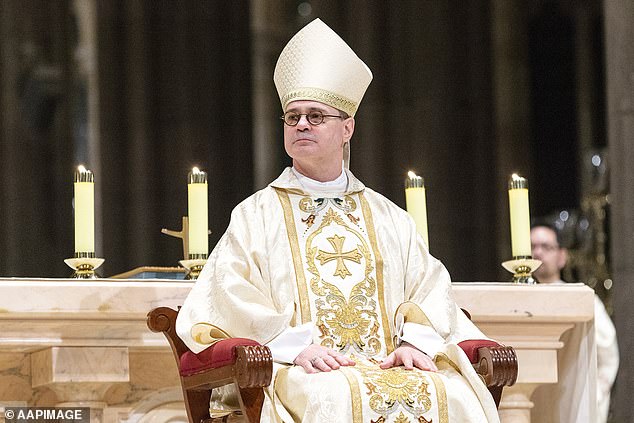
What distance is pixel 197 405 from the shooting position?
199 inches

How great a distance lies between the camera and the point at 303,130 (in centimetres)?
526

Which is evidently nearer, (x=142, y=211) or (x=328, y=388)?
(x=328, y=388)

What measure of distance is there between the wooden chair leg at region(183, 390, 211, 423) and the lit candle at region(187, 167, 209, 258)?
0.75 metres

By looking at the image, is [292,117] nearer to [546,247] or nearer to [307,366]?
[307,366]

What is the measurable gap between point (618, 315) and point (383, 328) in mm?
3947

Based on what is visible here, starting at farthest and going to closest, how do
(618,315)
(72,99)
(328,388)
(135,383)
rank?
(72,99)
(618,315)
(135,383)
(328,388)

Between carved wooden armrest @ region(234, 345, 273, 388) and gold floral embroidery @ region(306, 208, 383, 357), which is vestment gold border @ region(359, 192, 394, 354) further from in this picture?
carved wooden armrest @ region(234, 345, 273, 388)

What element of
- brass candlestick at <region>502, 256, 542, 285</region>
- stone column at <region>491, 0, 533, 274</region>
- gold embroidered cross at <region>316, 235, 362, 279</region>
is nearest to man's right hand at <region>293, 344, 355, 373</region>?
gold embroidered cross at <region>316, 235, 362, 279</region>

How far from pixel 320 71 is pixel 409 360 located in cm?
112

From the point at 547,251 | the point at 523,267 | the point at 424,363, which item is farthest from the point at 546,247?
the point at 424,363

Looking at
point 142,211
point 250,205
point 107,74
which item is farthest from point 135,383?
point 107,74

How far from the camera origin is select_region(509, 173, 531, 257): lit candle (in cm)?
597

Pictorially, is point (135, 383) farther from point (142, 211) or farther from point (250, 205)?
point (142, 211)

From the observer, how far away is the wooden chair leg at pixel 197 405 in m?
5.06
